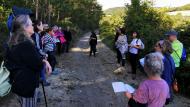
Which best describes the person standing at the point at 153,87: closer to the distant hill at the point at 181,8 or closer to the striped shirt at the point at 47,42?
the striped shirt at the point at 47,42

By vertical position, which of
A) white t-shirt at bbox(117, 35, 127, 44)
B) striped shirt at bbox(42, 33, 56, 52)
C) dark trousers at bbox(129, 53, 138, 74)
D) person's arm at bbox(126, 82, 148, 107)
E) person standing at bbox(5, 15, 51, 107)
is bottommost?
dark trousers at bbox(129, 53, 138, 74)

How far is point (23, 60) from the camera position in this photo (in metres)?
5.20

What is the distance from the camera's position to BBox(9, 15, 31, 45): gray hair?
17.3ft

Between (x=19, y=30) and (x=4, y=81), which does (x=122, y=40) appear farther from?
(x=4, y=81)

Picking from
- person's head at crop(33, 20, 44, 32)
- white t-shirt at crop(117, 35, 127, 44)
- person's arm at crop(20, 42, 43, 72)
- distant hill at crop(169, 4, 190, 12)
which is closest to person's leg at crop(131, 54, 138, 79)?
white t-shirt at crop(117, 35, 127, 44)

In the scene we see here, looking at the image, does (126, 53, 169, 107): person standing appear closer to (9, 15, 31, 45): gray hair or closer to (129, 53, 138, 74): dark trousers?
(9, 15, 31, 45): gray hair

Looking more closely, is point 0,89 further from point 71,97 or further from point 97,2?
point 97,2

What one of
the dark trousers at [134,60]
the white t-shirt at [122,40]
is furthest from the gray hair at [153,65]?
the white t-shirt at [122,40]

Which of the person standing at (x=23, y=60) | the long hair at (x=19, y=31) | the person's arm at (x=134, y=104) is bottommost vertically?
the person's arm at (x=134, y=104)

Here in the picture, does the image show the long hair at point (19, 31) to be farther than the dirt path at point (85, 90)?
No

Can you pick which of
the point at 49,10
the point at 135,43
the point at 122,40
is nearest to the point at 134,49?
the point at 135,43

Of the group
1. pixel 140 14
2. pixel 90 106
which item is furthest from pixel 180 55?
pixel 140 14

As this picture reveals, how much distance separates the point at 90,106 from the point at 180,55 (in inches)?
114

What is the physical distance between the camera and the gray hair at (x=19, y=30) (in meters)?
5.27
